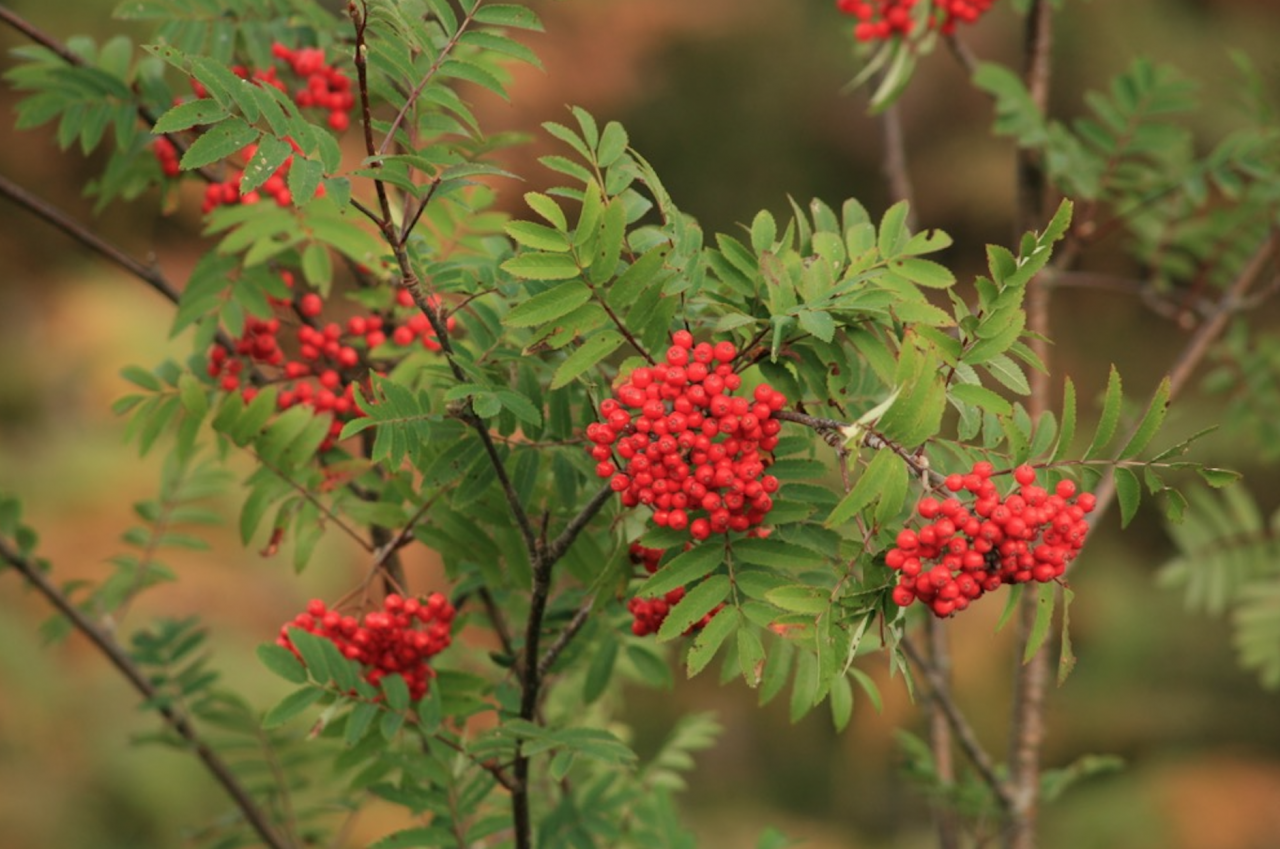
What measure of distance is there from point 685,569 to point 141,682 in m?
0.81

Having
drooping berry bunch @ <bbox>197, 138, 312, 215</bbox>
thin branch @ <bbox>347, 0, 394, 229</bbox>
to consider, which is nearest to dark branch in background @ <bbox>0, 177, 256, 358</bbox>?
drooping berry bunch @ <bbox>197, 138, 312, 215</bbox>

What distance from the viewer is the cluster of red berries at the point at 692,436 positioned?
2.56 ft

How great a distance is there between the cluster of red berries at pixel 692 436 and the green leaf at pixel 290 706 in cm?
33

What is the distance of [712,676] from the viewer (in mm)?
4918

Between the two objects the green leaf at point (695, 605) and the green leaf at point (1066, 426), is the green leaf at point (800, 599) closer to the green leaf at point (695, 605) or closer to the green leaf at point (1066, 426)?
the green leaf at point (695, 605)

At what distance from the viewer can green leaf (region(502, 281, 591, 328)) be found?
0.83 meters

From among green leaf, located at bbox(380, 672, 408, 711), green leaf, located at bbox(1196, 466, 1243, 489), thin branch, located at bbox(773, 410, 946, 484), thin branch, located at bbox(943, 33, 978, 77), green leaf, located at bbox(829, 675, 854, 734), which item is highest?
thin branch, located at bbox(943, 33, 978, 77)

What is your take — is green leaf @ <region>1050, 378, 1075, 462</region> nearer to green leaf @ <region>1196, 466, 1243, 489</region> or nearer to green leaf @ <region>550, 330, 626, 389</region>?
green leaf @ <region>1196, 466, 1243, 489</region>

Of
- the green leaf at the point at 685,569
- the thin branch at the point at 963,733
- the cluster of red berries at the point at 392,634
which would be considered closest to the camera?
the green leaf at the point at 685,569

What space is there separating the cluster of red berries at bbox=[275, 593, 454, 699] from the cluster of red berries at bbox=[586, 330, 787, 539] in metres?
0.31

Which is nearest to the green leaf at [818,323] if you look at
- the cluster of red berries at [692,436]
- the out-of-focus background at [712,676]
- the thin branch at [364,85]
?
the cluster of red berries at [692,436]

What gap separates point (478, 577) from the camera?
1.15 meters

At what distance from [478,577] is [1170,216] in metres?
1.20

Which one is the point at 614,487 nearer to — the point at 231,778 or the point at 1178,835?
the point at 231,778
